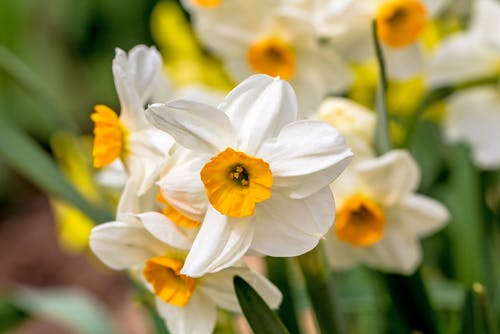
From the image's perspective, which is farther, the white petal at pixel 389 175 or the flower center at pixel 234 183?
the white petal at pixel 389 175

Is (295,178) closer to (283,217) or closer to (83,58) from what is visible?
(283,217)

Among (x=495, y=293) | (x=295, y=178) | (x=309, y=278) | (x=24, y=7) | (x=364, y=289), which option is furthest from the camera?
(x=24, y=7)

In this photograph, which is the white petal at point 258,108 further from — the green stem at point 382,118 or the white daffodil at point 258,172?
the green stem at point 382,118

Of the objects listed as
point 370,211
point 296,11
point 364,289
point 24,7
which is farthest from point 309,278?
point 24,7

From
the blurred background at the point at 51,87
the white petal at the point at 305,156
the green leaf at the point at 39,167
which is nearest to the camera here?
the white petal at the point at 305,156

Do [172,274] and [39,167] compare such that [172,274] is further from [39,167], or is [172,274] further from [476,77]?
[476,77]

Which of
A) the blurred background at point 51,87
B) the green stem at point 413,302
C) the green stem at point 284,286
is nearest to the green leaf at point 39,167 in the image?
the green stem at point 284,286

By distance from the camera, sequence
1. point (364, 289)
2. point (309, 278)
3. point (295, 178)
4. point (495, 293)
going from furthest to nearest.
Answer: point (364, 289) → point (495, 293) → point (309, 278) → point (295, 178)
